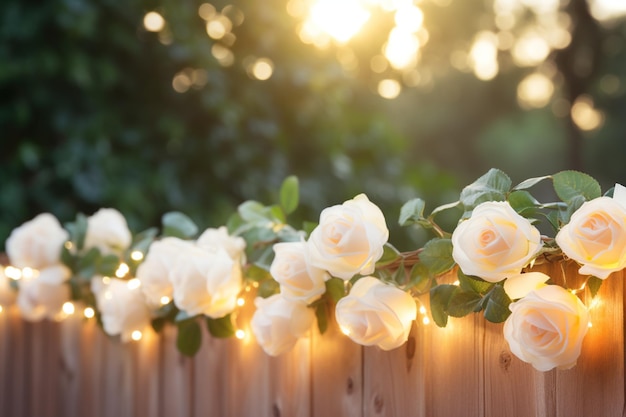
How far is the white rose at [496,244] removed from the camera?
84cm

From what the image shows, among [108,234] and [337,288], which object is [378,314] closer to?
[337,288]

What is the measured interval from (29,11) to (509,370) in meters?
2.04

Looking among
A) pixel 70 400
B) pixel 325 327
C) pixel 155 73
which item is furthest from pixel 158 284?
pixel 155 73

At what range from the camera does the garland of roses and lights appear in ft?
2.75

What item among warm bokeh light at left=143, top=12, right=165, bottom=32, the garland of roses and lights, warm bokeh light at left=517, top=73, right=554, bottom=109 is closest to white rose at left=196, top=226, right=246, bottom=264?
the garland of roses and lights

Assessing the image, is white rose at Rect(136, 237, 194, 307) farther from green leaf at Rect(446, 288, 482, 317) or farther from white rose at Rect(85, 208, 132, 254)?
green leaf at Rect(446, 288, 482, 317)

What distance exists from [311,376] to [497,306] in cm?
45

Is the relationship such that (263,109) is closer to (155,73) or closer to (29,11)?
(155,73)

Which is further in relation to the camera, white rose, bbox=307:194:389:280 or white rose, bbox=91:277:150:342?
white rose, bbox=91:277:150:342

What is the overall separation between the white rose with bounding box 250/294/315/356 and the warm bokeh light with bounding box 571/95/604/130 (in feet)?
22.0

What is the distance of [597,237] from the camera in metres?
0.80

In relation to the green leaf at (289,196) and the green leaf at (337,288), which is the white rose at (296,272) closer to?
the green leaf at (337,288)

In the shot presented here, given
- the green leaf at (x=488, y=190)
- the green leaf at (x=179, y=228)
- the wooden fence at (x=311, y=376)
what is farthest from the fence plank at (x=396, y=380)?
the green leaf at (x=179, y=228)

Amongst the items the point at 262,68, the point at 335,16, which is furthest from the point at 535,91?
the point at 262,68
